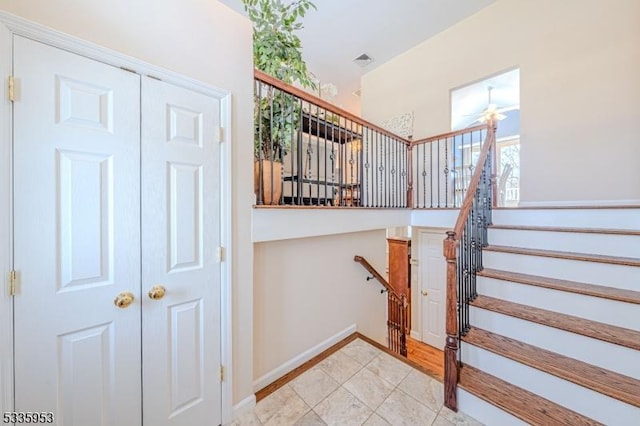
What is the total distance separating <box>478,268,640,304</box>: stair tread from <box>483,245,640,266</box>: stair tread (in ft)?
0.59

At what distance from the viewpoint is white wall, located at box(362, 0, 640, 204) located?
2.60 metres

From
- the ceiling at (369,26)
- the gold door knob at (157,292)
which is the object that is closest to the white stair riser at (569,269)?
the gold door knob at (157,292)

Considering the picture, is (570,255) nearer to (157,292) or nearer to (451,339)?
(451,339)

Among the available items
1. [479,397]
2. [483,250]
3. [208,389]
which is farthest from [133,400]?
[483,250]

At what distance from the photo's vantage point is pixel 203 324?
1546 millimetres

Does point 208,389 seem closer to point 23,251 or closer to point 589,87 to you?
point 23,251

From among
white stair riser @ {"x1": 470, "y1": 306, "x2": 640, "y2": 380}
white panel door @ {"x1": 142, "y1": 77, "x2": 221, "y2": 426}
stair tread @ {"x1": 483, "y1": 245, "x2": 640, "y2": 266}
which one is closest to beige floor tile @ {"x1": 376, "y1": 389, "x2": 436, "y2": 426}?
white stair riser @ {"x1": 470, "y1": 306, "x2": 640, "y2": 380}

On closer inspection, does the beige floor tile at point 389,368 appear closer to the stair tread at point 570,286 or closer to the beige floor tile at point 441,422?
the beige floor tile at point 441,422

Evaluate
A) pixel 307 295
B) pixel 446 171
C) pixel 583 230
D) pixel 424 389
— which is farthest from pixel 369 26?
pixel 424 389

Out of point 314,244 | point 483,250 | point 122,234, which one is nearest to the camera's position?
point 122,234

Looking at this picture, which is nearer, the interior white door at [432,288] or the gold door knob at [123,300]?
the gold door knob at [123,300]

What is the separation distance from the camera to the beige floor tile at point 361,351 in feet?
7.87

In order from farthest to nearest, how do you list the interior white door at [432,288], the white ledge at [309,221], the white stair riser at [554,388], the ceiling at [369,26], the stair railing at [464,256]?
the interior white door at [432,288]
the ceiling at [369,26]
the white ledge at [309,221]
the stair railing at [464,256]
the white stair riser at [554,388]

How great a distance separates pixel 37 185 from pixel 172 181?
51 cm
